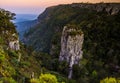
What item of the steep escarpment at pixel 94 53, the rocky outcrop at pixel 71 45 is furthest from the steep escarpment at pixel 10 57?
the rocky outcrop at pixel 71 45

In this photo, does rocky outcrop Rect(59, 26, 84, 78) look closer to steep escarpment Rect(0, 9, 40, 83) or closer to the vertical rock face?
steep escarpment Rect(0, 9, 40, 83)

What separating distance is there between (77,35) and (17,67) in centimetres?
5427

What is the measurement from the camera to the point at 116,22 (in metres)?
185

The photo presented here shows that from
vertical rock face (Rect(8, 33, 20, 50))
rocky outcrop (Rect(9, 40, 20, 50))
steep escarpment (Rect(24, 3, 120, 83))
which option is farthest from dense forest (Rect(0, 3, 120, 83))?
rocky outcrop (Rect(9, 40, 20, 50))

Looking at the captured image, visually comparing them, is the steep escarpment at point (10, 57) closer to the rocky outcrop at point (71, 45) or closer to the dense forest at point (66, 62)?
the dense forest at point (66, 62)

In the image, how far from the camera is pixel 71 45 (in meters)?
134

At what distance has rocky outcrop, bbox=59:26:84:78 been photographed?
132375mm

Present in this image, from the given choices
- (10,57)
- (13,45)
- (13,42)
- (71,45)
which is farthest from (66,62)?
(10,57)

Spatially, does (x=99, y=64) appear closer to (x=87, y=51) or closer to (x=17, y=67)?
(x=87, y=51)

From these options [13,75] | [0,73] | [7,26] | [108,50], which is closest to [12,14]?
[7,26]

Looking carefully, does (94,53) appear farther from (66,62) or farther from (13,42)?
(13,42)

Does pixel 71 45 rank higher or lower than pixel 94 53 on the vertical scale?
higher

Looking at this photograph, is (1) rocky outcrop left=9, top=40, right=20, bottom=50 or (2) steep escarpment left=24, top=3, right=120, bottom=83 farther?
(2) steep escarpment left=24, top=3, right=120, bottom=83

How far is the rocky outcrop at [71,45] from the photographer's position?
132 m
